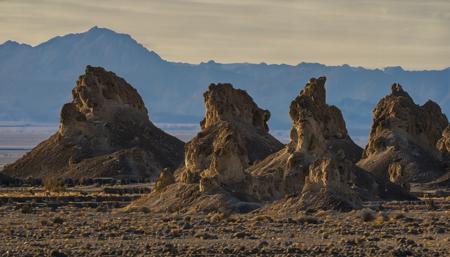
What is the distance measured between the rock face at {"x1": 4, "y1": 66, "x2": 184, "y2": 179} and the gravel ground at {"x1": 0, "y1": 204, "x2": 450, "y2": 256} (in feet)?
198

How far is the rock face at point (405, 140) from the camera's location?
124125 millimetres

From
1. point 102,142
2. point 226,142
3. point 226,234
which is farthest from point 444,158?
point 226,234

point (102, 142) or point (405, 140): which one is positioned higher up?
point (102, 142)

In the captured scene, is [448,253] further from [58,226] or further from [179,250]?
[58,226]

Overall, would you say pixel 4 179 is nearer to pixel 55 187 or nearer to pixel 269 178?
pixel 55 187

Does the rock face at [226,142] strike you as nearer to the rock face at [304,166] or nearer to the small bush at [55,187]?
the rock face at [304,166]

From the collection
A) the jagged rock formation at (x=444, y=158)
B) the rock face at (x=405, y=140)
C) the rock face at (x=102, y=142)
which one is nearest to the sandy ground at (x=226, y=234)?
the jagged rock formation at (x=444, y=158)

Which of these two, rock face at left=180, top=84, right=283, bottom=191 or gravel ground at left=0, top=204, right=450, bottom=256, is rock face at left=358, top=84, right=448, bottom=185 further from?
gravel ground at left=0, top=204, right=450, bottom=256

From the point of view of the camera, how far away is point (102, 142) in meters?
145

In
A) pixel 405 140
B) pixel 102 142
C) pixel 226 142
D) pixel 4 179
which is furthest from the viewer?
pixel 102 142

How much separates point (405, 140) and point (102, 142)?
32108mm

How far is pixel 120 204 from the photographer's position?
88562 millimetres

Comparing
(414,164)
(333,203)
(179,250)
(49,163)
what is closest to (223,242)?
(179,250)

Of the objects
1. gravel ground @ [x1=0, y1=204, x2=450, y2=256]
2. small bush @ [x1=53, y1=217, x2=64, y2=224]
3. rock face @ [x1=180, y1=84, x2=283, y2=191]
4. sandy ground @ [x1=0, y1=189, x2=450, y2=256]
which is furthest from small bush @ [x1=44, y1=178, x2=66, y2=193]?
small bush @ [x1=53, y1=217, x2=64, y2=224]
